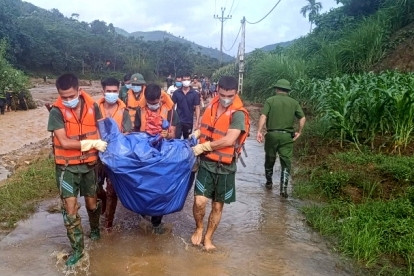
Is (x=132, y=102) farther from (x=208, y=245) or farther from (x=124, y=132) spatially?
(x=208, y=245)

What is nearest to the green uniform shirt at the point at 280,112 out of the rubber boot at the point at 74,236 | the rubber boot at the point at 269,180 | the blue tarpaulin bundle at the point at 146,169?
the rubber boot at the point at 269,180

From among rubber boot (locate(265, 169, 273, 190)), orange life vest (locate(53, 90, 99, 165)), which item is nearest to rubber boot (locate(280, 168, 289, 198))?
rubber boot (locate(265, 169, 273, 190))

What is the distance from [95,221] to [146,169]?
2.94 ft

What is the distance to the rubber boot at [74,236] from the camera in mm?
3660

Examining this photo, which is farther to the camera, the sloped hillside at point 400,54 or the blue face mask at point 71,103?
the sloped hillside at point 400,54

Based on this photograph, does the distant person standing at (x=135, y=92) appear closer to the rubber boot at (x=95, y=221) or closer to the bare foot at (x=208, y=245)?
the rubber boot at (x=95, y=221)

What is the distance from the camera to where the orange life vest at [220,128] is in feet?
13.1

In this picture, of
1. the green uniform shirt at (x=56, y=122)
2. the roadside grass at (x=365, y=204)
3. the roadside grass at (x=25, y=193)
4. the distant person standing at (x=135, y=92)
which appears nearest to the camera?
the green uniform shirt at (x=56, y=122)

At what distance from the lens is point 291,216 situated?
17.7 feet

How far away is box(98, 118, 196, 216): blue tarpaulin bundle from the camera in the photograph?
386cm

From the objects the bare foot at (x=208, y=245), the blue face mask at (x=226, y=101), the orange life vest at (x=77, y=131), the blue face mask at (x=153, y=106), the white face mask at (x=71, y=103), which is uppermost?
the blue face mask at (x=226, y=101)

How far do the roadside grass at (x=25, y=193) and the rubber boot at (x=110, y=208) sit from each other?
112 centimetres

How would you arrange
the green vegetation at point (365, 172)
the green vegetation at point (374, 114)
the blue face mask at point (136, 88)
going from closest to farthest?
1. the green vegetation at point (365, 172)
2. the blue face mask at point (136, 88)
3. the green vegetation at point (374, 114)

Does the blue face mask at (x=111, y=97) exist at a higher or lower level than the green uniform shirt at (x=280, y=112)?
higher
